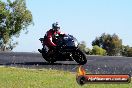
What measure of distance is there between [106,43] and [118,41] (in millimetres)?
4201

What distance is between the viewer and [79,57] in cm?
2358

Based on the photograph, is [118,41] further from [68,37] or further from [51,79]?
[51,79]

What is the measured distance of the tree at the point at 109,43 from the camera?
84.5 meters

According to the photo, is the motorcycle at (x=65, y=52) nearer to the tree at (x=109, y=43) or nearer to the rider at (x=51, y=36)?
the rider at (x=51, y=36)

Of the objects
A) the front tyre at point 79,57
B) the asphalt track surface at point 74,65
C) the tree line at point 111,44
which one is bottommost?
the asphalt track surface at point 74,65

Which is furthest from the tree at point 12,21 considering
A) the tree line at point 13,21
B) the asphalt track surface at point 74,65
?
the asphalt track surface at point 74,65

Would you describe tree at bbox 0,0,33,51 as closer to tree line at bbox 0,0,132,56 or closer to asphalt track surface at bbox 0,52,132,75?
tree line at bbox 0,0,132,56

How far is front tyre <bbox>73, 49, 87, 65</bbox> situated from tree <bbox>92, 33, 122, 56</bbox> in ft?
191

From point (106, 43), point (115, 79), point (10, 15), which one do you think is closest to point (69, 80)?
point (115, 79)

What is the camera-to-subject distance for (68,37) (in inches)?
933

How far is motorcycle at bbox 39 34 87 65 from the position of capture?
930 inches

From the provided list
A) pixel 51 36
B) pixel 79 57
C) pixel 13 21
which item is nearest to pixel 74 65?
pixel 79 57

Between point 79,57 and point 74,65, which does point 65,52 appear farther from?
point 74,65

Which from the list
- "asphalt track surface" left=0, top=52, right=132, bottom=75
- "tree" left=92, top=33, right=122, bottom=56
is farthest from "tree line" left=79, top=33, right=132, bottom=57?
"asphalt track surface" left=0, top=52, right=132, bottom=75
